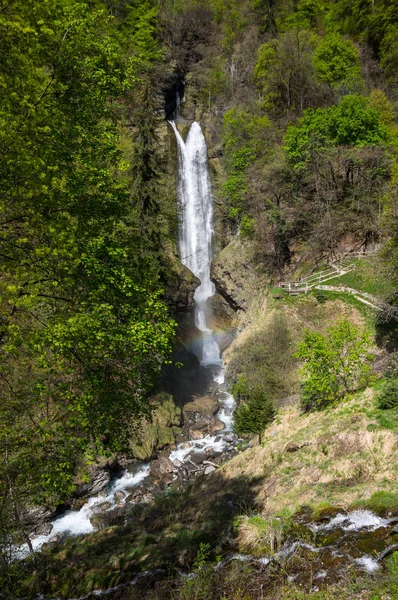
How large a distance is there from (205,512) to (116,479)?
8619 millimetres

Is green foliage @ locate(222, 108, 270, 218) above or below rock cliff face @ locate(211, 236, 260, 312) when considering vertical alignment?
above

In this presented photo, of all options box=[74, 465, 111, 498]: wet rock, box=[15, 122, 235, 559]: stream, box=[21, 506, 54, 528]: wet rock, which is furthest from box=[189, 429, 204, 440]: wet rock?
box=[21, 506, 54, 528]: wet rock

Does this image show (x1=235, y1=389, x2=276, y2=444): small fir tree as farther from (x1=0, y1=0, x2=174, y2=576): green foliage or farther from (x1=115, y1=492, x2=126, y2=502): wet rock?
(x1=0, y1=0, x2=174, y2=576): green foliage

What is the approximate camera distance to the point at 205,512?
11203 mm

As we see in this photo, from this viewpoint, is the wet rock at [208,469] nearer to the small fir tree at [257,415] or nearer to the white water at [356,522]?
the small fir tree at [257,415]

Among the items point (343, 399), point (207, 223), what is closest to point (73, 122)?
point (343, 399)

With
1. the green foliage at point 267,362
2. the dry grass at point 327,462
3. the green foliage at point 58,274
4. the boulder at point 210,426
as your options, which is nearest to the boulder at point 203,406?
the boulder at point 210,426

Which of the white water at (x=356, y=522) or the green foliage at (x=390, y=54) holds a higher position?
the green foliage at (x=390, y=54)

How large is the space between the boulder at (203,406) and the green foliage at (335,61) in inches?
1209

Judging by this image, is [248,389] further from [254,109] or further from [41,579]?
[254,109]

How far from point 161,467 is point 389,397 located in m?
12.4

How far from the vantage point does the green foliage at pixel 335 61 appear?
110 feet

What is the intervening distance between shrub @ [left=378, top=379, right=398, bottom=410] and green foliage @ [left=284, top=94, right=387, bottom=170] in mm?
20971

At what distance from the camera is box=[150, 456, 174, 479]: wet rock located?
18.1 meters
